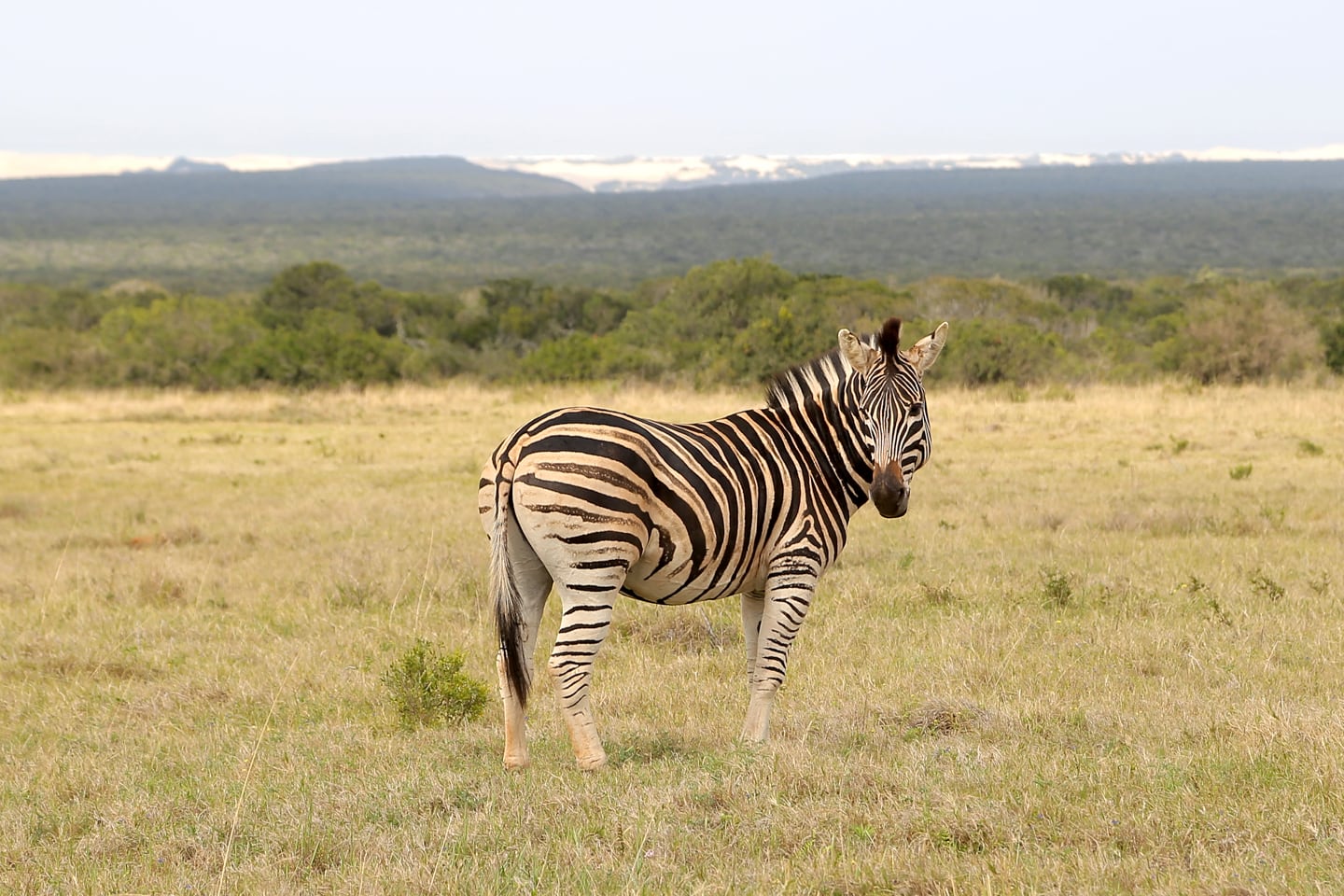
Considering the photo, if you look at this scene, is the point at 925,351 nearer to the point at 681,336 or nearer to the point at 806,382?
the point at 806,382

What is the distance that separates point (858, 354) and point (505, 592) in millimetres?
1930

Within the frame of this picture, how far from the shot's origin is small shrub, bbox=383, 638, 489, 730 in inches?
254

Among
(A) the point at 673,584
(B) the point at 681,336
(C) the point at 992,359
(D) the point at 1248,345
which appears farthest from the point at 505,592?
(B) the point at 681,336

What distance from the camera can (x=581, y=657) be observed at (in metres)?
5.35

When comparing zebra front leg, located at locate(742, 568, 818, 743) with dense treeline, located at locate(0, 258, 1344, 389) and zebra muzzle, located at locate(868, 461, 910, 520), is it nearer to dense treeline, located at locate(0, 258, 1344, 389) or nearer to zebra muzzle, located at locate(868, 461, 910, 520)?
zebra muzzle, located at locate(868, 461, 910, 520)

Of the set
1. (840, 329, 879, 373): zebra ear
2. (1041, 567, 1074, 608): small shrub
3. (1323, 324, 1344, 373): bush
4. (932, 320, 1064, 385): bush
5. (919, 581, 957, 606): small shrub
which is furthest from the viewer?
(1323, 324, 1344, 373): bush

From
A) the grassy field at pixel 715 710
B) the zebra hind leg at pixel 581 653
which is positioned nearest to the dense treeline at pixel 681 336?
the grassy field at pixel 715 710

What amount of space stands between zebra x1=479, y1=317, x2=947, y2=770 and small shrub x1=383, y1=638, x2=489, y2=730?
992 millimetres

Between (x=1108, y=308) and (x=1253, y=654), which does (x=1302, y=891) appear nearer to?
(x=1253, y=654)

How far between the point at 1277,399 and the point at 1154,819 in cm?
2027

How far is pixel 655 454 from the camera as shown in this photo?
5367 millimetres

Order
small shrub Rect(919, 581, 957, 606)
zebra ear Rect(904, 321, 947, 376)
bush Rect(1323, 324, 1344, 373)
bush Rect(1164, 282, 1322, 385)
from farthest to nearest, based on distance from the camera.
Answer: bush Rect(1323, 324, 1344, 373)
bush Rect(1164, 282, 1322, 385)
small shrub Rect(919, 581, 957, 606)
zebra ear Rect(904, 321, 947, 376)

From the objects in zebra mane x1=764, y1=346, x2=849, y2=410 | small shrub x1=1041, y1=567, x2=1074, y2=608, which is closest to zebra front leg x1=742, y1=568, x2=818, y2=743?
zebra mane x1=764, y1=346, x2=849, y2=410

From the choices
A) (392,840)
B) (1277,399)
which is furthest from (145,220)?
(392,840)
